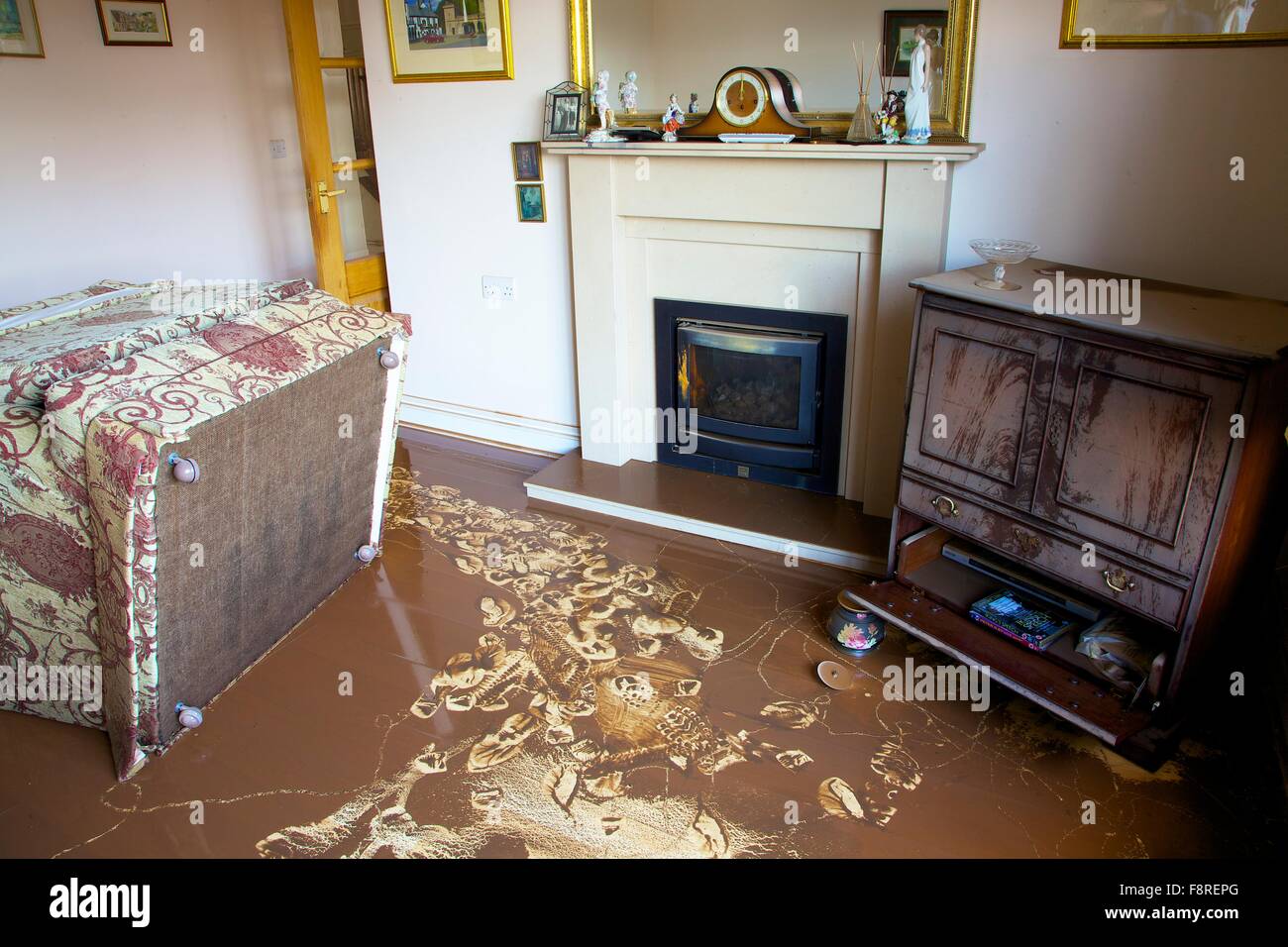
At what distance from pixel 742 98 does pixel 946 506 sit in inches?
59.8

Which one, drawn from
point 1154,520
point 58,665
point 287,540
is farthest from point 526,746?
point 1154,520

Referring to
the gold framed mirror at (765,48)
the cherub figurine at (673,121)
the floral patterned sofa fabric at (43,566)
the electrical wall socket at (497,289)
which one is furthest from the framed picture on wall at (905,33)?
the floral patterned sofa fabric at (43,566)

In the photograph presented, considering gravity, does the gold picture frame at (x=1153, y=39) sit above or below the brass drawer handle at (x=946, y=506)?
above

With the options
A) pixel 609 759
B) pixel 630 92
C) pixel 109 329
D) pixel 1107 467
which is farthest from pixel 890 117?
pixel 109 329

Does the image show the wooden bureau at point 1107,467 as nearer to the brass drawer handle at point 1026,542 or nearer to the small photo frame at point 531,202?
the brass drawer handle at point 1026,542

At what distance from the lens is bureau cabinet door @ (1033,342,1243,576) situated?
5.92 feet

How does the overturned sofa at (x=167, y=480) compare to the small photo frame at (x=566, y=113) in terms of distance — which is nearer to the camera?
the overturned sofa at (x=167, y=480)

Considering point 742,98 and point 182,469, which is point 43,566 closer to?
point 182,469


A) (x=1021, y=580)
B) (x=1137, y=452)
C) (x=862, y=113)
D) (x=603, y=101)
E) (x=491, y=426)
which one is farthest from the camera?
(x=491, y=426)

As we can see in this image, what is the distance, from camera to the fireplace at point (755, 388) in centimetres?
322

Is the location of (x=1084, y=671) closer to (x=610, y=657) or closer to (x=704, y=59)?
(x=610, y=657)

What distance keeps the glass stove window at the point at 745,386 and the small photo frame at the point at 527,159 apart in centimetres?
96

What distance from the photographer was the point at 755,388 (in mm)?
3373

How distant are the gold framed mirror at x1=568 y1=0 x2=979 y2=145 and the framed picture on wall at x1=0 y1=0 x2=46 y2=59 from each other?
8.66 feet
